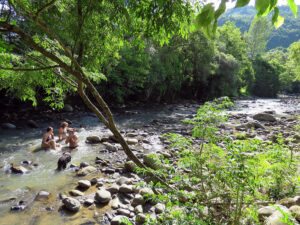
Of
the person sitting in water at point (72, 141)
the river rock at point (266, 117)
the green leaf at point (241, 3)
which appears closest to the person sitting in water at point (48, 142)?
the person sitting in water at point (72, 141)

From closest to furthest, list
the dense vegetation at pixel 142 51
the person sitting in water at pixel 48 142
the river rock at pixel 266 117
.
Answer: the dense vegetation at pixel 142 51
the person sitting in water at pixel 48 142
the river rock at pixel 266 117

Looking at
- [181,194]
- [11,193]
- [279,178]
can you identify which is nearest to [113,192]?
[11,193]

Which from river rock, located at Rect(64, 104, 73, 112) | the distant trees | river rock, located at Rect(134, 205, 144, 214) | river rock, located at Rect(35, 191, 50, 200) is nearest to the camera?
river rock, located at Rect(134, 205, 144, 214)

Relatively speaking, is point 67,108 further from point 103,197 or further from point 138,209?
point 138,209

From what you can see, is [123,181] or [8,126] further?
[8,126]

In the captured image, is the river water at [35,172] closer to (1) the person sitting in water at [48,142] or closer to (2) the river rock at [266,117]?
(1) the person sitting in water at [48,142]

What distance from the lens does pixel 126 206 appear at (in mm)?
4445

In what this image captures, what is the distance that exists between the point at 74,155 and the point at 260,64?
51564mm

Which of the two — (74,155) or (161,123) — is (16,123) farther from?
(161,123)

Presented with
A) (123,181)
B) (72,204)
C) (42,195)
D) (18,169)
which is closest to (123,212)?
(72,204)

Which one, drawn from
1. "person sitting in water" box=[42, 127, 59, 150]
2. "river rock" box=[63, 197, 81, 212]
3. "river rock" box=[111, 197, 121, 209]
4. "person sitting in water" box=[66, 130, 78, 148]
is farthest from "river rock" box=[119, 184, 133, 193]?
"person sitting in water" box=[42, 127, 59, 150]

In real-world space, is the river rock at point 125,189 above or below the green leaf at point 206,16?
below

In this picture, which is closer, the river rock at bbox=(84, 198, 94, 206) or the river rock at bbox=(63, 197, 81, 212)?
the river rock at bbox=(63, 197, 81, 212)

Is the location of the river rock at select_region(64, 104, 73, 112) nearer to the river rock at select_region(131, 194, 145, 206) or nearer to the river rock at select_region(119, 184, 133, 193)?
the river rock at select_region(119, 184, 133, 193)
